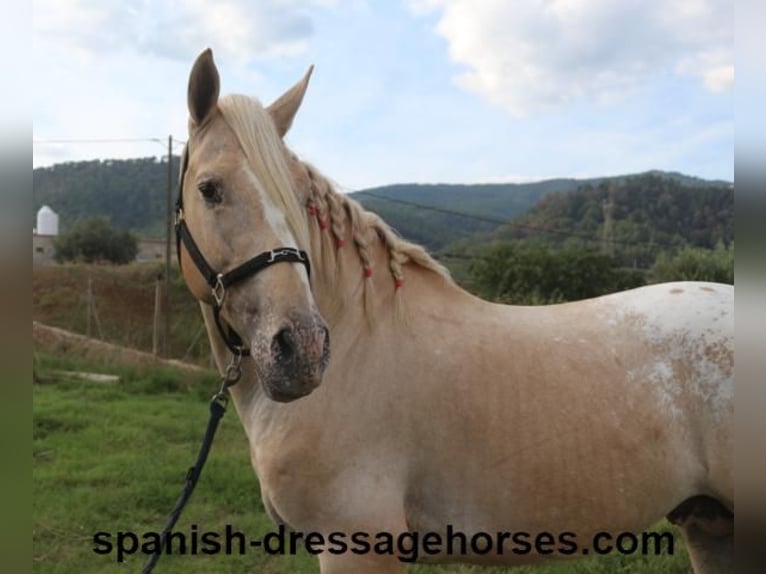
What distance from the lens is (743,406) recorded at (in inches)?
47.9

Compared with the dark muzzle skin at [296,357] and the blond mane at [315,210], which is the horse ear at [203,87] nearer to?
the blond mane at [315,210]

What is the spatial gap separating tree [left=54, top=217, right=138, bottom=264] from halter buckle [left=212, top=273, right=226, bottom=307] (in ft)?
104

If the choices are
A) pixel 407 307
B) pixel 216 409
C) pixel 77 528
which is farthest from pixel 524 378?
pixel 77 528

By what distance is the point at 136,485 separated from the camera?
5.39 m

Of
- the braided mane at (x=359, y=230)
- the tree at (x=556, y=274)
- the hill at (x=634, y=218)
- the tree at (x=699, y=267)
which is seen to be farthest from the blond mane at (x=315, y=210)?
the hill at (x=634, y=218)

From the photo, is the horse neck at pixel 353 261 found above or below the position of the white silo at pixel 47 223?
below

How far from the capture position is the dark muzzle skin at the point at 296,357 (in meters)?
1.73

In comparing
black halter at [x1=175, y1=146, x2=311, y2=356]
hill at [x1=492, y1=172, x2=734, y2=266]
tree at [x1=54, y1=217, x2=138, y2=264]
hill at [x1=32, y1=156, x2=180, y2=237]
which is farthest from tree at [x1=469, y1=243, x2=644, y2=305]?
black halter at [x1=175, y1=146, x2=311, y2=356]

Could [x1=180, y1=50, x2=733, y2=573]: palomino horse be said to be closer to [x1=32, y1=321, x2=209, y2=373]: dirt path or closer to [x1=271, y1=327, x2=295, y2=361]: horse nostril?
[x1=271, y1=327, x2=295, y2=361]: horse nostril

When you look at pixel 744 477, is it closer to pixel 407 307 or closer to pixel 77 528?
pixel 407 307

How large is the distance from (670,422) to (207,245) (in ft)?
5.53

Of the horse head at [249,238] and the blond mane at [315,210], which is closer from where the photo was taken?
the horse head at [249,238]

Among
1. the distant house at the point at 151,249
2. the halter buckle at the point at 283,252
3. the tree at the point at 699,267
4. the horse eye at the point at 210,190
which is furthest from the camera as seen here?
the distant house at the point at 151,249

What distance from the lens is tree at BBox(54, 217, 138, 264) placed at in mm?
31578
